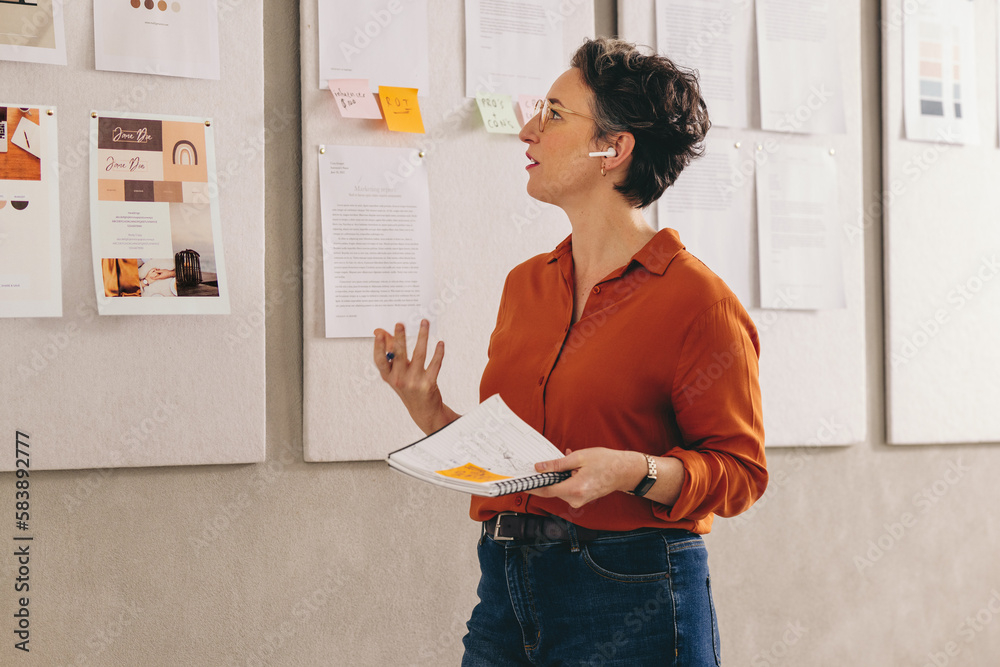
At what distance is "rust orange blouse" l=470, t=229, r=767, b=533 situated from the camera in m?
1.09

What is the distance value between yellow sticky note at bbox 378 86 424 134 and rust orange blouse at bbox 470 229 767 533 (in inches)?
29.8

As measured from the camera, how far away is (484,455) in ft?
3.39

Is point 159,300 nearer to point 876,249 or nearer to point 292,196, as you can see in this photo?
point 292,196

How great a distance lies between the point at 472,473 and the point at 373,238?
92 cm

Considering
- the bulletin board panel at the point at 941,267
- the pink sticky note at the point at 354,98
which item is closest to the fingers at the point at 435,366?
the pink sticky note at the point at 354,98

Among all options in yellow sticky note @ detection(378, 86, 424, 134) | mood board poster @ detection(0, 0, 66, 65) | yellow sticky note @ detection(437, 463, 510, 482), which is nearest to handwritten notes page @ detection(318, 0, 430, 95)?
yellow sticky note @ detection(378, 86, 424, 134)

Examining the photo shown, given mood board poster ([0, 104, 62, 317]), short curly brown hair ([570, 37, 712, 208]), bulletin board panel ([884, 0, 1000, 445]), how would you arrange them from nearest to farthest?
1. short curly brown hair ([570, 37, 712, 208])
2. mood board poster ([0, 104, 62, 317])
3. bulletin board panel ([884, 0, 1000, 445])

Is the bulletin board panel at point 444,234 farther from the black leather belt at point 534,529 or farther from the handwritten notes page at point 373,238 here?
the black leather belt at point 534,529

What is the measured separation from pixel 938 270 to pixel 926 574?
0.81 m

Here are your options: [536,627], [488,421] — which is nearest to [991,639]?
[536,627]

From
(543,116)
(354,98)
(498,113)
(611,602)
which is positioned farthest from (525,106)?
(611,602)

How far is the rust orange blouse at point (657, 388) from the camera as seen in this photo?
1.09 m

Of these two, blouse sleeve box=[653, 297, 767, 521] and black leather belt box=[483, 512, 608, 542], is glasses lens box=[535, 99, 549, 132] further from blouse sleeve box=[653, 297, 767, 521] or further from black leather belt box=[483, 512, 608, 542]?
black leather belt box=[483, 512, 608, 542]

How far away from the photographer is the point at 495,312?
1.86 metres
